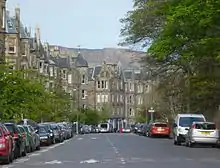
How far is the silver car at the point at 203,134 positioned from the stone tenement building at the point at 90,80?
6186 centimetres

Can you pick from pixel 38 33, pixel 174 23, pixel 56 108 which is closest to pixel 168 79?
pixel 174 23

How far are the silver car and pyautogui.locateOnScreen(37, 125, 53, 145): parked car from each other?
39.9ft

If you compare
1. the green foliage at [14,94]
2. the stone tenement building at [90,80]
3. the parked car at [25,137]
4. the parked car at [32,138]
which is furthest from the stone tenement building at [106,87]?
the parked car at [25,137]

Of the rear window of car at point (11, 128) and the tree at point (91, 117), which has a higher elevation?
the tree at point (91, 117)

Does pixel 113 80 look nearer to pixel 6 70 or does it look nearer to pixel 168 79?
pixel 168 79

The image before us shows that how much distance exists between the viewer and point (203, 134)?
42.5m

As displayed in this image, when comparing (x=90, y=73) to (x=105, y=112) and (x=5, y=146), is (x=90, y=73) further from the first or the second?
(x=5, y=146)

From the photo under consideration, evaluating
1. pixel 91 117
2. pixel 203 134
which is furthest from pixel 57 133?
pixel 91 117

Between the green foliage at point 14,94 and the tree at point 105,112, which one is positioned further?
the tree at point 105,112

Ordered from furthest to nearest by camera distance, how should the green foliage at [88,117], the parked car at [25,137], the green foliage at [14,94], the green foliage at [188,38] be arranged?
the green foliage at [88,117], the green foliage at [14,94], the green foliage at [188,38], the parked car at [25,137]

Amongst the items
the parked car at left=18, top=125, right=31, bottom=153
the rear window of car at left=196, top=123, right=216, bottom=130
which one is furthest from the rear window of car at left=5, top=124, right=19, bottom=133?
the rear window of car at left=196, top=123, right=216, bottom=130

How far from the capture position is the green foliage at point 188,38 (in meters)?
39.1

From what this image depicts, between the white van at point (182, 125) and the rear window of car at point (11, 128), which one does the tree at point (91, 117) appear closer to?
the white van at point (182, 125)

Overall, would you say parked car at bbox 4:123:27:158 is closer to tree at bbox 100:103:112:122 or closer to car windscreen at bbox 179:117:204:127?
car windscreen at bbox 179:117:204:127
